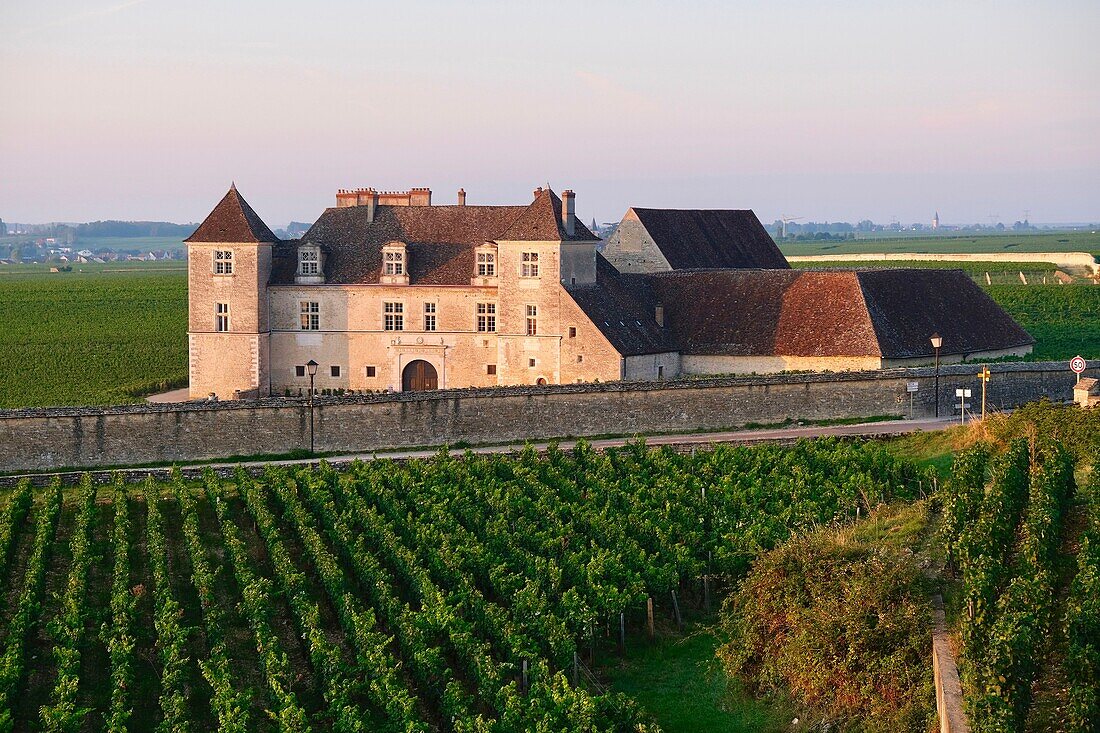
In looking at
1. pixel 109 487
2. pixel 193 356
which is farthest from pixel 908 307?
pixel 109 487

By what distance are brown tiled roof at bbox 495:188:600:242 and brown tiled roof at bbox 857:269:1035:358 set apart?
1126cm

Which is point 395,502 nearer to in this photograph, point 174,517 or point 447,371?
point 174,517

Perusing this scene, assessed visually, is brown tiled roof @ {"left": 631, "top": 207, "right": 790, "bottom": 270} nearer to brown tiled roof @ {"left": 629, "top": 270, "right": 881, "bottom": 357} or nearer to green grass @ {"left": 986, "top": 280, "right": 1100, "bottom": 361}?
brown tiled roof @ {"left": 629, "top": 270, "right": 881, "bottom": 357}

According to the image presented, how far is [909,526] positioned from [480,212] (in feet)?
99.8

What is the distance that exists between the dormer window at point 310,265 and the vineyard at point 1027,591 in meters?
29.5

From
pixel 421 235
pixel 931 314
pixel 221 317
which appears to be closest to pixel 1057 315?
pixel 931 314

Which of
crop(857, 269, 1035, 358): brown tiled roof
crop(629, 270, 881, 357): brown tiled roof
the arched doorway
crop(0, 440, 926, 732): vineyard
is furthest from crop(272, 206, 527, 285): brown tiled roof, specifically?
crop(0, 440, 926, 732): vineyard

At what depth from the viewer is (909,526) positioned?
3250 centimetres

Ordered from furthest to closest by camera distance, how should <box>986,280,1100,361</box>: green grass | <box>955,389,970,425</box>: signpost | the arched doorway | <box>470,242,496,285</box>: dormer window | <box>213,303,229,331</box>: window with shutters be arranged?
1. <box>986,280,1100,361</box>: green grass
2. the arched doorway
3. <box>470,242,496,285</box>: dormer window
4. <box>213,303,229,331</box>: window with shutters
5. <box>955,389,970,425</box>: signpost

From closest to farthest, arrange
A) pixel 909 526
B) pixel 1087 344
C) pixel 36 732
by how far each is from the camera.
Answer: pixel 36 732, pixel 909 526, pixel 1087 344

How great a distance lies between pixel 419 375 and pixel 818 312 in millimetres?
14608

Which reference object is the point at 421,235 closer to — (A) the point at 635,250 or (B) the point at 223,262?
(B) the point at 223,262

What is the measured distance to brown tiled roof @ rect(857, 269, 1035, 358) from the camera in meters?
55.9

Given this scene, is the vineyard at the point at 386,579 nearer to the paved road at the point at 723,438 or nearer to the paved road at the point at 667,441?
the paved road at the point at 667,441
